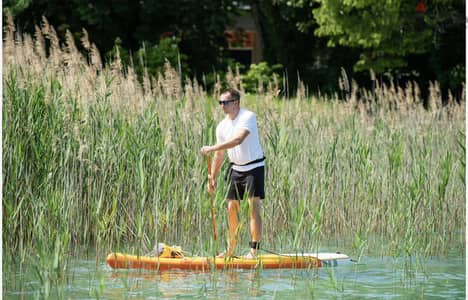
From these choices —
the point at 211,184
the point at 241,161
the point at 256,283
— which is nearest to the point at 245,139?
the point at 241,161

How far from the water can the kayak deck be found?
6 centimetres

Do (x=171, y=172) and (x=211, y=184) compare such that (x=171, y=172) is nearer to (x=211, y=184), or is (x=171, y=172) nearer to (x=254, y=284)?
(x=211, y=184)

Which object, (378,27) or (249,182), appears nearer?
(249,182)

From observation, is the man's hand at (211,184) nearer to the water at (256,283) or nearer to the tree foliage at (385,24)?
the water at (256,283)

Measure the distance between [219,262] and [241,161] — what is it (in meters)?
1.00

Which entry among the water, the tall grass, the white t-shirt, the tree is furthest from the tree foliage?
the water

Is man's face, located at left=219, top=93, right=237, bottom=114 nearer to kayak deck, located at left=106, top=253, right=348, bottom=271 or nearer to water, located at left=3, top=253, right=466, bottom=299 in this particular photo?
kayak deck, located at left=106, top=253, right=348, bottom=271

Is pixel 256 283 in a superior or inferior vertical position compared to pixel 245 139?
inferior

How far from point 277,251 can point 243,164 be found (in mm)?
984

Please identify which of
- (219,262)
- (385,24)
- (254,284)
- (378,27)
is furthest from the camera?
(378,27)

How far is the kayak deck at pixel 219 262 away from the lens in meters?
8.04

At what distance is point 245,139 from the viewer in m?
8.75

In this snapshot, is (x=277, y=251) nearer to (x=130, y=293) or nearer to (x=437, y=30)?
(x=130, y=293)

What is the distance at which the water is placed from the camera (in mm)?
7609
